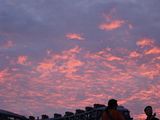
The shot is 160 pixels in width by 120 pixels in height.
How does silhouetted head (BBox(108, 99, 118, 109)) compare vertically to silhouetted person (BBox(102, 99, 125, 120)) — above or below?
above

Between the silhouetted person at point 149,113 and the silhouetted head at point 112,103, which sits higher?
the silhouetted head at point 112,103

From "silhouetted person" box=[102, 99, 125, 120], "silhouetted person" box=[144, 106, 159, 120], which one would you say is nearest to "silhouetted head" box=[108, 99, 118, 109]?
"silhouetted person" box=[102, 99, 125, 120]

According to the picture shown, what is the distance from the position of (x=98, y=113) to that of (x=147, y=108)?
2274cm

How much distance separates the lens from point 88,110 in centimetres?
3584

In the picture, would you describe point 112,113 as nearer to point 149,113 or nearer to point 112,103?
point 112,103

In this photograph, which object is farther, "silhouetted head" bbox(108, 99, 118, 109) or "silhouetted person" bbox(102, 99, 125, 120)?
"silhouetted head" bbox(108, 99, 118, 109)

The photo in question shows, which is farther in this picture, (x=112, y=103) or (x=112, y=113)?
(x=112, y=103)

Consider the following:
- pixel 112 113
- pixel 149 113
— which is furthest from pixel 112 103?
pixel 149 113

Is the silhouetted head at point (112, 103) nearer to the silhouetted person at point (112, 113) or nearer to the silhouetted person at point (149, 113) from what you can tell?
the silhouetted person at point (112, 113)

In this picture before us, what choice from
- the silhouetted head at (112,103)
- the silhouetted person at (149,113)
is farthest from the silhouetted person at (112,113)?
the silhouetted person at (149,113)

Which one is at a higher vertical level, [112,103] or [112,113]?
[112,103]

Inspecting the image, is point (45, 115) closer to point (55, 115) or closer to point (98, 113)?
point (55, 115)

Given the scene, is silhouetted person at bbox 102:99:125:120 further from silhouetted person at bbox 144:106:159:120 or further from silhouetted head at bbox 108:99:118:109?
silhouetted person at bbox 144:106:159:120

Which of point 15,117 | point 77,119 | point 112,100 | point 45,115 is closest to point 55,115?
point 45,115
